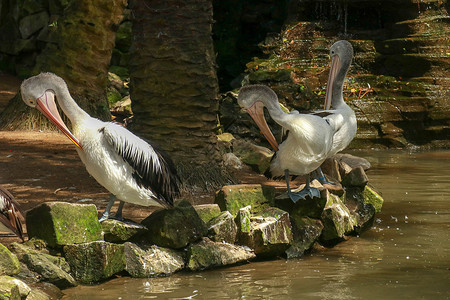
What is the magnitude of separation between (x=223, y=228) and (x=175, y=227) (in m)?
0.48

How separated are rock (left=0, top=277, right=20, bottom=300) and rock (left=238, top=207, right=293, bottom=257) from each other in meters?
2.30

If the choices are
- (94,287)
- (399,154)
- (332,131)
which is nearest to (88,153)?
(94,287)

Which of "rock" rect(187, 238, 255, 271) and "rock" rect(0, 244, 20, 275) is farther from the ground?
"rock" rect(0, 244, 20, 275)

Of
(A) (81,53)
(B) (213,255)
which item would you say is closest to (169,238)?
(B) (213,255)

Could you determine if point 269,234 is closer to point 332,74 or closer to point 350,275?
point 350,275

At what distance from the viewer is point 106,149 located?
569 centimetres

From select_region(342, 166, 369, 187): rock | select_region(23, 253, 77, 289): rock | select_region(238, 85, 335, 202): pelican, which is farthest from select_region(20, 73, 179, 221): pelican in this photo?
select_region(342, 166, 369, 187): rock

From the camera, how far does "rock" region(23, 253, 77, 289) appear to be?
507 cm

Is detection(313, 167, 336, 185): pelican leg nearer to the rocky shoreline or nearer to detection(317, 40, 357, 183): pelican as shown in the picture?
detection(317, 40, 357, 183): pelican

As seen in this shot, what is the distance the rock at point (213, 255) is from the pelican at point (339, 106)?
1.72 meters

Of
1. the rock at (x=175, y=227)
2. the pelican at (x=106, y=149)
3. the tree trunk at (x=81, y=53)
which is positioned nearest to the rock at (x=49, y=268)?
the pelican at (x=106, y=149)

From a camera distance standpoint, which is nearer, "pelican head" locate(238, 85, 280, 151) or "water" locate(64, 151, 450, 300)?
"water" locate(64, 151, 450, 300)

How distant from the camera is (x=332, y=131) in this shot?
7012mm

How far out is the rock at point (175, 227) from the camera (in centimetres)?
588
